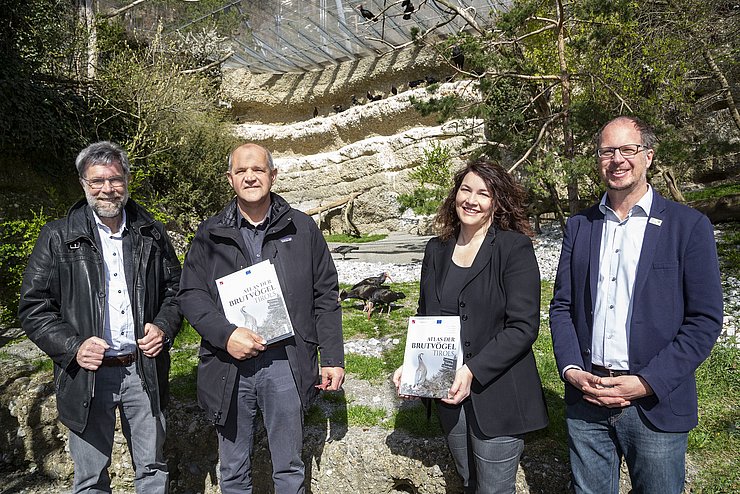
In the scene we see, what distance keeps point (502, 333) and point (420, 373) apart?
1.38 feet

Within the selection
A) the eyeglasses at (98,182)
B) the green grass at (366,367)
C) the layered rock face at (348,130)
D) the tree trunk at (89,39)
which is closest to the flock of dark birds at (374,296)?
the green grass at (366,367)

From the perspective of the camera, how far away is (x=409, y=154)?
58.3 feet

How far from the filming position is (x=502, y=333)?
2.11 metres

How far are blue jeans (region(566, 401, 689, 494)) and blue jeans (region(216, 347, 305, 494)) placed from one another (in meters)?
1.34

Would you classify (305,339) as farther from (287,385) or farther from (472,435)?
(472,435)

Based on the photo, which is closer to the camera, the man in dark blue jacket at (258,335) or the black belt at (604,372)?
the black belt at (604,372)

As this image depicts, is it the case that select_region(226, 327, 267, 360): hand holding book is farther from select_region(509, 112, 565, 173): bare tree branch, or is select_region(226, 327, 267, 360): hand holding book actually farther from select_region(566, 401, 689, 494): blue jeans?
select_region(509, 112, 565, 173): bare tree branch

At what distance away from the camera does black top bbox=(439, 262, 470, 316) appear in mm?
2252

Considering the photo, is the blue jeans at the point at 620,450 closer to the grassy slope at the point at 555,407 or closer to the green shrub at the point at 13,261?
the grassy slope at the point at 555,407

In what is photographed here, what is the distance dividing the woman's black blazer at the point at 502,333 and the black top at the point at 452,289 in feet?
0.08

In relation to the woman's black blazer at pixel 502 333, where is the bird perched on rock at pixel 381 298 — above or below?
below

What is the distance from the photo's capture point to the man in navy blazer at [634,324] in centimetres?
186

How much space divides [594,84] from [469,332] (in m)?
8.32

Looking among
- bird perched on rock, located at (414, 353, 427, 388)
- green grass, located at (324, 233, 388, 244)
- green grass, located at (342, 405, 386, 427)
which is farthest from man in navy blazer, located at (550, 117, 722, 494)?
green grass, located at (324, 233, 388, 244)
